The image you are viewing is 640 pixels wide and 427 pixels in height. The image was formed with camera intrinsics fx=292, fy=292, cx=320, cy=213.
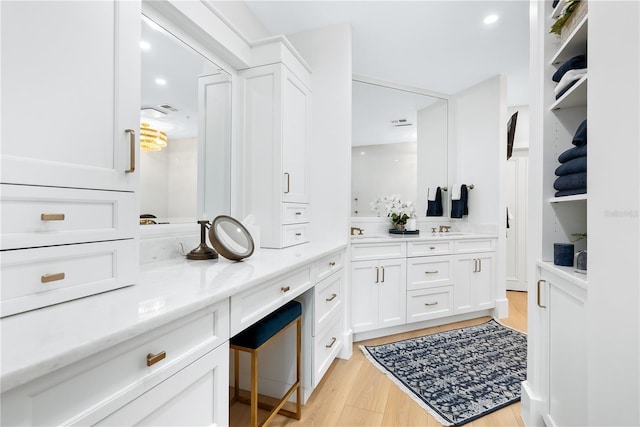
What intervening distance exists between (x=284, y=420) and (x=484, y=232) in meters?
2.85

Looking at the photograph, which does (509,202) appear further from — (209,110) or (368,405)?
(209,110)

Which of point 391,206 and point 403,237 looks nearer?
point 403,237

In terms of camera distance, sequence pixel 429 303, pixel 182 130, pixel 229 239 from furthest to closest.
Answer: pixel 429 303 < pixel 182 130 < pixel 229 239

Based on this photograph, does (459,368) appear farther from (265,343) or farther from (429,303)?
(265,343)

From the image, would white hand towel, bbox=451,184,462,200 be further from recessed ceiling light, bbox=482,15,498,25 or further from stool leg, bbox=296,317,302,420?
stool leg, bbox=296,317,302,420

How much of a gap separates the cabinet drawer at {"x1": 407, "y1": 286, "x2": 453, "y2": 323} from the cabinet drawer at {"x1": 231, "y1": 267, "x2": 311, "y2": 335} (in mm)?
1593

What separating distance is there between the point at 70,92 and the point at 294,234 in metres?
1.57

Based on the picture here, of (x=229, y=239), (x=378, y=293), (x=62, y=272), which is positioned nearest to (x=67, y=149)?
(x=62, y=272)

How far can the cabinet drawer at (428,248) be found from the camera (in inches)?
110

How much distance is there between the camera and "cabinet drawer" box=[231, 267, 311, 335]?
1011mm

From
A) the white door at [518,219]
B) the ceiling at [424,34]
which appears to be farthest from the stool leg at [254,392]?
the white door at [518,219]

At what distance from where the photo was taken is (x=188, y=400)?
32.2 inches

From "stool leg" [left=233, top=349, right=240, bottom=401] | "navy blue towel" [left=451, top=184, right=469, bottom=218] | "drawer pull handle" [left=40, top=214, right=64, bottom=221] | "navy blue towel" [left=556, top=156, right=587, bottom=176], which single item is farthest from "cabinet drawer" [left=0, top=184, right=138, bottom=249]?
"navy blue towel" [left=451, top=184, right=469, bottom=218]

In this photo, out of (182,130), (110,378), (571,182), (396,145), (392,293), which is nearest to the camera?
(110,378)
